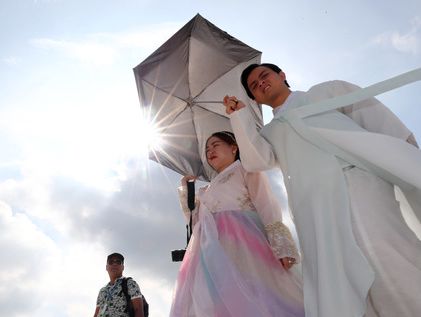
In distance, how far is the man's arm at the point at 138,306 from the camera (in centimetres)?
507

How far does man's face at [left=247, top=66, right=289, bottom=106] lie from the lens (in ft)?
9.78

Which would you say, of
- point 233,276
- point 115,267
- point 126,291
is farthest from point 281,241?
point 115,267

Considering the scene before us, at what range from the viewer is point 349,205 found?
83.9 inches

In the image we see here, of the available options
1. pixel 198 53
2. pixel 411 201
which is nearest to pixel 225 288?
pixel 411 201

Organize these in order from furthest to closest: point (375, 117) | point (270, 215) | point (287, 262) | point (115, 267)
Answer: point (115, 267), point (270, 215), point (287, 262), point (375, 117)

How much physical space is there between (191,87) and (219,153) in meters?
1.40

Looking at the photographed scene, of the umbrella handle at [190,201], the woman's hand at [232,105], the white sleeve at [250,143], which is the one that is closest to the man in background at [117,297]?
the umbrella handle at [190,201]

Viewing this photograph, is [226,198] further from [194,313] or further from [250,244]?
[194,313]

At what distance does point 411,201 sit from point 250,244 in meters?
1.43

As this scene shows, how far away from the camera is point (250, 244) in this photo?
10.9 ft

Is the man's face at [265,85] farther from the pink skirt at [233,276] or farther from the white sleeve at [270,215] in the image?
the pink skirt at [233,276]

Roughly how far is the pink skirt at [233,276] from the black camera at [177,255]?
0.22 meters

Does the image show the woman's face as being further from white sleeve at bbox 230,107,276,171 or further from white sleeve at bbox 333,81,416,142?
white sleeve at bbox 333,81,416,142

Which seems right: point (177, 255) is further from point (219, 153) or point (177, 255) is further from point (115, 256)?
point (115, 256)
